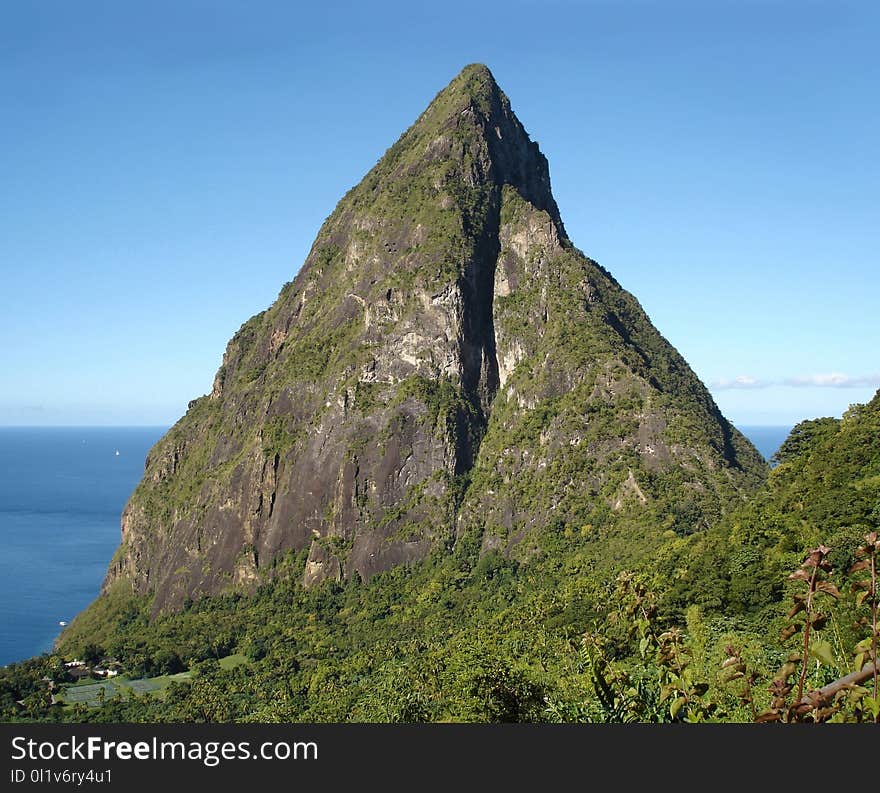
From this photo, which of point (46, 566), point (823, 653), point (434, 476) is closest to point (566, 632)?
point (823, 653)

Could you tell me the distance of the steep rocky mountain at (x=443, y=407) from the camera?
8194cm

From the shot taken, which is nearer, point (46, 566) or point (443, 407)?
point (443, 407)

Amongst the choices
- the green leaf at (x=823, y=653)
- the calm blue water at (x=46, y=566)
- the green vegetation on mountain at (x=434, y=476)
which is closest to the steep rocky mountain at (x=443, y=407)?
the green vegetation on mountain at (x=434, y=476)

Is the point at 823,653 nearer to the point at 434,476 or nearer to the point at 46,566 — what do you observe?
the point at 434,476

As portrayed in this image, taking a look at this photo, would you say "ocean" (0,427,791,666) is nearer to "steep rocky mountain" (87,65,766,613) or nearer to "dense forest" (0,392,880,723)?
"dense forest" (0,392,880,723)

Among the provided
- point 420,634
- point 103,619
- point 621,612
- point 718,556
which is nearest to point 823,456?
point 718,556

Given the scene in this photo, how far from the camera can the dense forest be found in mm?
8234

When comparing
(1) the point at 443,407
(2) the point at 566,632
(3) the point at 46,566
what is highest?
(1) the point at 443,407

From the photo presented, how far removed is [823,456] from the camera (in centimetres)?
4809

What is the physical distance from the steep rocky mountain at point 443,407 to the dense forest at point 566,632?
436 centimetres

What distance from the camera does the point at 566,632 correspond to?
40.4 metres

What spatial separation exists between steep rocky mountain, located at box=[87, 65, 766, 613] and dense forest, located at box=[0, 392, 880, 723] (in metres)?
4.36

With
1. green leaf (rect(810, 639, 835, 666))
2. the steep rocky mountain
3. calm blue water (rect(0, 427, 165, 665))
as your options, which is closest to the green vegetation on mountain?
the steep rocky mountain

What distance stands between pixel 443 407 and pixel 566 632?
54737 millimetres
